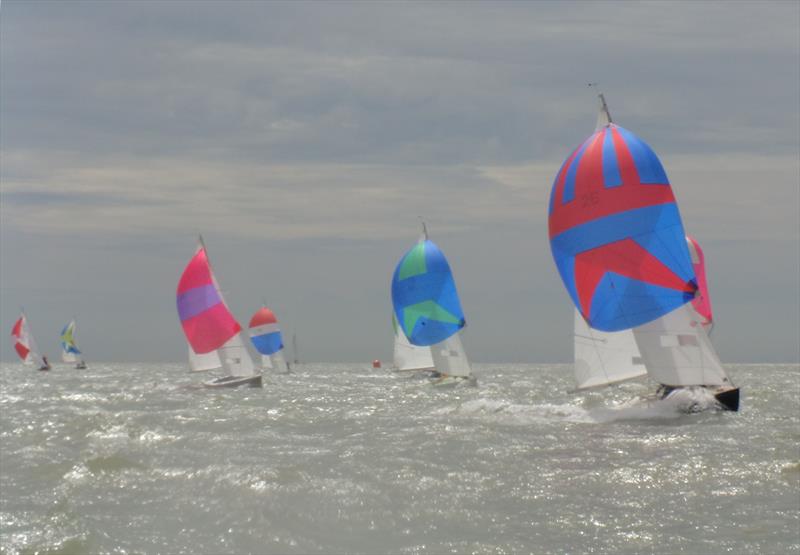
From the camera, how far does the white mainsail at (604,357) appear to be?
98.1 feet

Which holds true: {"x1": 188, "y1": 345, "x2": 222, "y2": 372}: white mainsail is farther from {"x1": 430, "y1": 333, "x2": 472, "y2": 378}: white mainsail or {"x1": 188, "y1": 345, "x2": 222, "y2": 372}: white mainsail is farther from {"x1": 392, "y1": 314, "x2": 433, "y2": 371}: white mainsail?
{"x1": 392, "y1": 314, "x2": 433, "y2": 371}: white mainsail

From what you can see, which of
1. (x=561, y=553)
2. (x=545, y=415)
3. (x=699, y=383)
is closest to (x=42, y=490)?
(x=561, y=553)

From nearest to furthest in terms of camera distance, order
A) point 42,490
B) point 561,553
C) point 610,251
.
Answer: point 561,553 < point 42,490 < point 610,251

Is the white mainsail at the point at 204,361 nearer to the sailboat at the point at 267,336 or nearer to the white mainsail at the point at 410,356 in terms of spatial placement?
the white mainsail at the point at 410,356

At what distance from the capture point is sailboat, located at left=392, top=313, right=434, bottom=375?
57594mm

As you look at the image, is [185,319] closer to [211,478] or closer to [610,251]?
[610,251]

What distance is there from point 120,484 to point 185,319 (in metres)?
30.5

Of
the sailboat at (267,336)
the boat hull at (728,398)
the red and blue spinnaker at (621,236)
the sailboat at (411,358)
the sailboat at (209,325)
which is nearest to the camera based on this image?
the boat hull at (728,398)

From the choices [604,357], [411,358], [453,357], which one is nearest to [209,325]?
[453,357]

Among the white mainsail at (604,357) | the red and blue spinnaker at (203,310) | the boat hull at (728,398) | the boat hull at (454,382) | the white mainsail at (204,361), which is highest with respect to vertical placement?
the red and blue spinnaker at (203,310)

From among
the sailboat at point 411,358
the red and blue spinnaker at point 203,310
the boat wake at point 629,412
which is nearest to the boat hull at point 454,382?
the red and blue spinnaker at point 203,310

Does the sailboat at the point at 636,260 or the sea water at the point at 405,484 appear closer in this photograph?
the sea water at the point at 405,484

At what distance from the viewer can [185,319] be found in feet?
153

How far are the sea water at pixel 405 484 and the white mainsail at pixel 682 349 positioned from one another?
1201 millimetres
